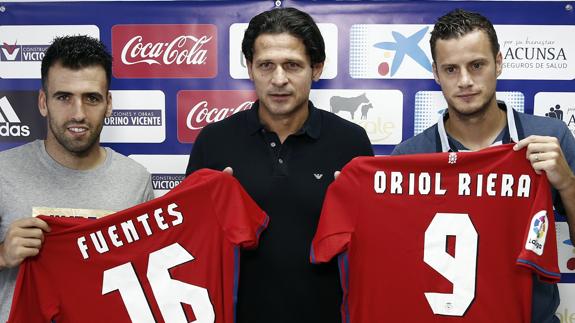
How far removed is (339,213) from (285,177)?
236mm

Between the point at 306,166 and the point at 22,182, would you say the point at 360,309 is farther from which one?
the point at 22,182

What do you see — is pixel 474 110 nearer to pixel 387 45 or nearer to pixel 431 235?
pixel 431 235

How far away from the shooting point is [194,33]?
8.55ft

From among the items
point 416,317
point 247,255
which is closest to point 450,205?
point 416,317

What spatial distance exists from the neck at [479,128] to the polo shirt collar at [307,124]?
0.52 m

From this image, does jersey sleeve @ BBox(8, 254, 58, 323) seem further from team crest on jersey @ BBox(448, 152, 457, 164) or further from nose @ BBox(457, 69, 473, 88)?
nose @ BBox(457, 69, 473, 88)

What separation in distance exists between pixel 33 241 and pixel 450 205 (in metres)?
1.48

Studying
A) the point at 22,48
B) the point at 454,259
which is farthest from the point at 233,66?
the point at 454,259

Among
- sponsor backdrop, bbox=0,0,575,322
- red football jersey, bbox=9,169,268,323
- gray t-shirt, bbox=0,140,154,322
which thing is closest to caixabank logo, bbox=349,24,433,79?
sponsor backdrop, bbox=0,0,575,322

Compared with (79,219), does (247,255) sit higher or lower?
lower

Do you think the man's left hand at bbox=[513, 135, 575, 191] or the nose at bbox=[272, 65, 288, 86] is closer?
the man's left hand at bbox=[513, 135, 575, 191]

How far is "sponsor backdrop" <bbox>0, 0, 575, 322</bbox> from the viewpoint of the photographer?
8.40 feet

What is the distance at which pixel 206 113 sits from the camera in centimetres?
263

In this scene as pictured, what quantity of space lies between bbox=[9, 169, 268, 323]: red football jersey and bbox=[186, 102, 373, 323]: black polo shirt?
8 cm
